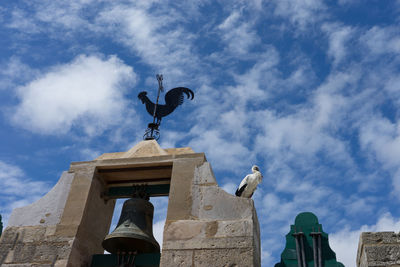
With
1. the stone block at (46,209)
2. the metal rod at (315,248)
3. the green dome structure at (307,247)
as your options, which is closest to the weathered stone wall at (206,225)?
the green dome structure at (307,247)

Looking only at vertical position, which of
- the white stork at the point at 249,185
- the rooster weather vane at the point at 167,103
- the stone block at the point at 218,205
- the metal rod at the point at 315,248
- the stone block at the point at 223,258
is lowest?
the stone block at the point at 223,258

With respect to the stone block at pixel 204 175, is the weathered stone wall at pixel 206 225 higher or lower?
lower

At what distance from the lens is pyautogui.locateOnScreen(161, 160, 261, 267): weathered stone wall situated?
523 cm

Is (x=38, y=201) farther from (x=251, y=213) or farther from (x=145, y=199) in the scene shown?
(x=251, y=213)

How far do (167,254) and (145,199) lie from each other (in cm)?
136

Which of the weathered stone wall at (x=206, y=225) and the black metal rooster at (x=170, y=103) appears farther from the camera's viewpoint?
the black metal rooster at (x=170, y=103)

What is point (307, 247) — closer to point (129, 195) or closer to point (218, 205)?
point (218, 205)

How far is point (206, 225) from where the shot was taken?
5.52m

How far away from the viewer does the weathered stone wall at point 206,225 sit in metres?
5.23

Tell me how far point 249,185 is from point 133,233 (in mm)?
1544

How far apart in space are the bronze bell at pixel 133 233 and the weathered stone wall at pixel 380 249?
2.50 metres

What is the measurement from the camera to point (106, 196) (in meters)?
6.64

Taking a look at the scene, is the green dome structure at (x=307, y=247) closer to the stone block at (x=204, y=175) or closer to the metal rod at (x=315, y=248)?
the metal rod at (x=315, y=248)

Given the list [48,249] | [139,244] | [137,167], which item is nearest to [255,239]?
[139,244]
